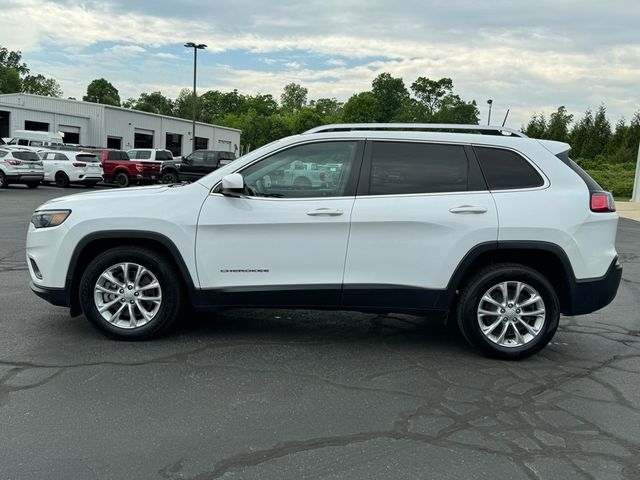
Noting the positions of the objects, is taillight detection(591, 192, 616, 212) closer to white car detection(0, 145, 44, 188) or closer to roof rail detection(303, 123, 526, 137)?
roof rail detection(303, 123, 526, 137)

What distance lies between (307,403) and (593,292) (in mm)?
2565

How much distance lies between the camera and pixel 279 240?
482 centimetres

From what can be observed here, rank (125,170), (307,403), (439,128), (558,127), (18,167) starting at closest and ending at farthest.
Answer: (307,403) < (439,128) < (18,167) < (125,170) < (558,127)

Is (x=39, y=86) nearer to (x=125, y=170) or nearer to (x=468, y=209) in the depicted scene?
(x=125, y=170)

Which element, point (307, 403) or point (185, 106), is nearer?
point (307, 403)

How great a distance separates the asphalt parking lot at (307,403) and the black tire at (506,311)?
0.43 ft

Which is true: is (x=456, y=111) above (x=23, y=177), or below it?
above

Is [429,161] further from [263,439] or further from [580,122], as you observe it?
Result: [580,122]

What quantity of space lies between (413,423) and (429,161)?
220 cm

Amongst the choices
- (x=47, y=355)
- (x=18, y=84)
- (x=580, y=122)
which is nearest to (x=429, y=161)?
(x=47, y=355)

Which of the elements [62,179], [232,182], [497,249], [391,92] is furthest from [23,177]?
[391,92]

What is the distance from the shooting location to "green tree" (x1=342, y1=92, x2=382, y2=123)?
9962 centimetres

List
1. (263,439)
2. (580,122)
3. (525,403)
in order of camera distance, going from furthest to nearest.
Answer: (580,122) < (525,403) < (263,439)

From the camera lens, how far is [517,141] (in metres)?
5.00
